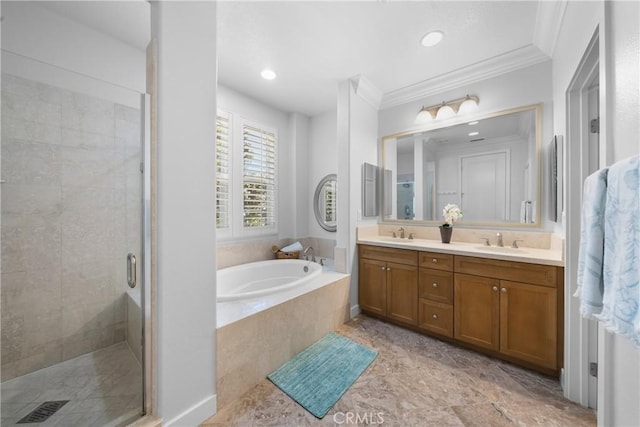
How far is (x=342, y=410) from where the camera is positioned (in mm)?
1472

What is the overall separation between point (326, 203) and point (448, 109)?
6.11ft

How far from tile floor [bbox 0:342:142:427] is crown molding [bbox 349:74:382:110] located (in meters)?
2.96

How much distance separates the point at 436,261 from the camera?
2.21 meters

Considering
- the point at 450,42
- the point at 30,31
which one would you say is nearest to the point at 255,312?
A: the point at 30,31

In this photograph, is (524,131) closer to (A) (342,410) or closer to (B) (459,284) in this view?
(B) (459,284)

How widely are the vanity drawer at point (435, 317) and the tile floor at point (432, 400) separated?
0.22m

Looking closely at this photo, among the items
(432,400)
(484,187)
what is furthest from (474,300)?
(484,187)

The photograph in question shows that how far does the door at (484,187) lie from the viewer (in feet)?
7.78

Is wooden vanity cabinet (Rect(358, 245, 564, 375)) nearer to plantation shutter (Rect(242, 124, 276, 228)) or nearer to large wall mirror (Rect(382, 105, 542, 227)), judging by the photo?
large wall mirror (Rect(382, 105, 542, 227))

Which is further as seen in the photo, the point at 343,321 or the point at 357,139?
the point at 357,139

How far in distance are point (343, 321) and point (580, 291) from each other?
2035mm

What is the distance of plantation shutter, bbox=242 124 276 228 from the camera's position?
3000 millimetres

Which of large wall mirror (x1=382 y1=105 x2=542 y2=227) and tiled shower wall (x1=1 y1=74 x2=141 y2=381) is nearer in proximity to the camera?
tiled shower wall (x1=1 y1=74 x2=141 y2=381)

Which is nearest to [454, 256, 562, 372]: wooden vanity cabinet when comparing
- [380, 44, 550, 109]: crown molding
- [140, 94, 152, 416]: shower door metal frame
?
[380, 44, 550, 109]: crown molding
